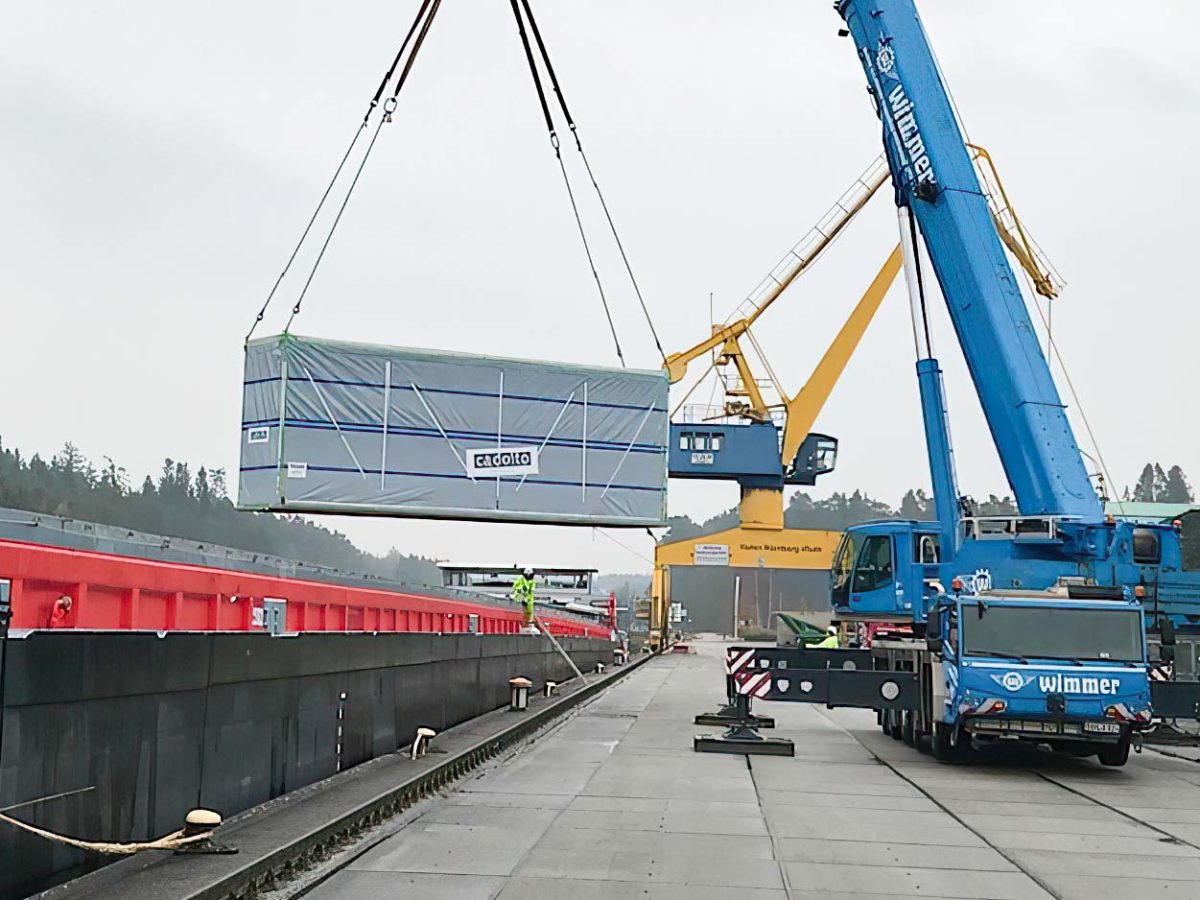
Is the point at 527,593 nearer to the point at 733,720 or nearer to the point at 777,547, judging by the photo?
the point at 733,720

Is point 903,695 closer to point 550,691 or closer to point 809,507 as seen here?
point 550,691

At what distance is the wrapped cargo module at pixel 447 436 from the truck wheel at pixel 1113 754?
8.67 meters

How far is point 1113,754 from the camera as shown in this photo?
15.5 metres

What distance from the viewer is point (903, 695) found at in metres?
16.7

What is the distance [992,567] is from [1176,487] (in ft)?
519

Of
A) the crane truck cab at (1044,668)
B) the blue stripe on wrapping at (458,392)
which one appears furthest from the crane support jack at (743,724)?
the blue stripe on wrapping at (458,392)

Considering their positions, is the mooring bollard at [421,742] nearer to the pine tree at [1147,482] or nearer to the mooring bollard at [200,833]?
the mooring bollard at [200,833]

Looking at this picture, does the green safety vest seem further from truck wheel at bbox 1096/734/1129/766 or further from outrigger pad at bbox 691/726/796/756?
truck wheel at bbox 1096/734/1129/766

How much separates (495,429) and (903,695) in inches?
320

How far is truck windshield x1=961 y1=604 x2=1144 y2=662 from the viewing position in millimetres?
14680

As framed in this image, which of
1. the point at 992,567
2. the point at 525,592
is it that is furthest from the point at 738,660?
the point at 525,592

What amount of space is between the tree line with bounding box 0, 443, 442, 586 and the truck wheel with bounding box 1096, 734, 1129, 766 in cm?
1295

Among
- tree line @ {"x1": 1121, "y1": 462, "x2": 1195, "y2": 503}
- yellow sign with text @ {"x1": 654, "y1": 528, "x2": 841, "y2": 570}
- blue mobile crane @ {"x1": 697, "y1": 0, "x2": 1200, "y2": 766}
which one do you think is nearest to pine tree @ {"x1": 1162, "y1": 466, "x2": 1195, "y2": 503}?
tree line @ {"x1": 1121, "y1": 462, "x2": 1195, "y2": 503}

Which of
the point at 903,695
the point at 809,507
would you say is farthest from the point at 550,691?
the point at 809,507
